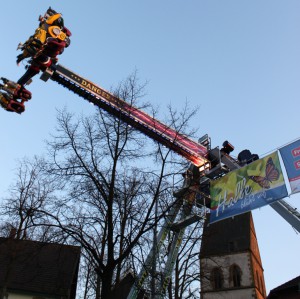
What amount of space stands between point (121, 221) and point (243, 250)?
1399 inches

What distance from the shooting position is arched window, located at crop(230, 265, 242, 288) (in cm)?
4403

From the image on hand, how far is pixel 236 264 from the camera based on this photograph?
45469mm

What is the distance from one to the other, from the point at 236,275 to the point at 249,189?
32.4m

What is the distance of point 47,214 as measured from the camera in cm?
1211

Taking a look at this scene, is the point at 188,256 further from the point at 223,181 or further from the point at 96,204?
the point at 96,204

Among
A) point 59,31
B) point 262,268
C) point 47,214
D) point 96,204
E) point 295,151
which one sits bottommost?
point 47,214

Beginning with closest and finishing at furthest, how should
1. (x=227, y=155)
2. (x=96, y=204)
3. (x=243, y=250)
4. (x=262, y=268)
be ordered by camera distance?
1. (x=96, y=204)
2. (x=227, y=155)
3. (x=243, y=250)
4. (x=262, y=268)

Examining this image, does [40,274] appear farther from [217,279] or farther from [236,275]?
[236,275]

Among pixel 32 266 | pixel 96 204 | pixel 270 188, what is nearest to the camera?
pixel 96 204

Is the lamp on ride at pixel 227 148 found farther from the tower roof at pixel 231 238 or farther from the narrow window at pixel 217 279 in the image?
the narrow window at pixel 217 279

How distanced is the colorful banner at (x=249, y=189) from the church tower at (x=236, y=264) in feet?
86.1

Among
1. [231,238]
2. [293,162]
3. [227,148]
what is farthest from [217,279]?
[293,162]

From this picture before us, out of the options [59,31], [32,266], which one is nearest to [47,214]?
[59,31]

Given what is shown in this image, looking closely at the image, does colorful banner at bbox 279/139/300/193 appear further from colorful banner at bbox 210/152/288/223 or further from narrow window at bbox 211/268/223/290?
narrow window at bbox 211/268/223/290
